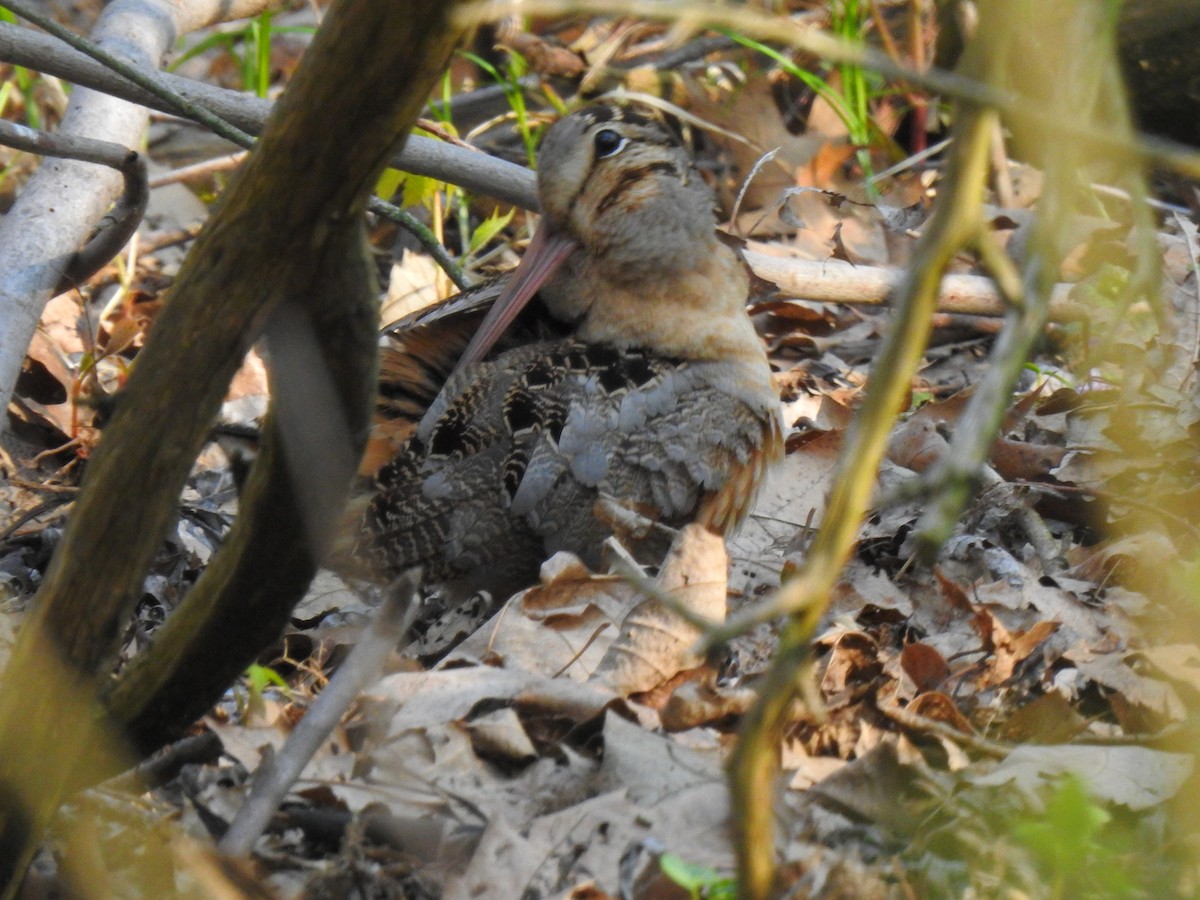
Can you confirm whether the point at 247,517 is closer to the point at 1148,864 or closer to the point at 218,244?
the point at 218,244

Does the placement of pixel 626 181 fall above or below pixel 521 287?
above

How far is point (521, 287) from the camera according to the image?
3799mm

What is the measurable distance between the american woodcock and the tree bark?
4.77ft

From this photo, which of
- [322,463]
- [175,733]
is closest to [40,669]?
[175,733]

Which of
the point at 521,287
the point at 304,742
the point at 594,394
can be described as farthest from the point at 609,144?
the point at 304,742

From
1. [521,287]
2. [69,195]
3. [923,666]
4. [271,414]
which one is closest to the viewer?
[271,414]

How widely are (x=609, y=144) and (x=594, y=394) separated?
2.48 ft

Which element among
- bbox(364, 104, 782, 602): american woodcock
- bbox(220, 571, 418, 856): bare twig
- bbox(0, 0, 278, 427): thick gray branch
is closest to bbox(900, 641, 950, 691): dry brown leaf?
bbox(364, 104, 782, 602): american woodcock

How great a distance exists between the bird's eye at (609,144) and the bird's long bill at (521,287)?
0.26 meters

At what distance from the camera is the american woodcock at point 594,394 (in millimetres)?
3512

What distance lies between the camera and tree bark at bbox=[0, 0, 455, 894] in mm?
1772

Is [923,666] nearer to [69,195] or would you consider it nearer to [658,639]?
[658,639]

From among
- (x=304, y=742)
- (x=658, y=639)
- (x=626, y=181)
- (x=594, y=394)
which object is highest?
(x=626, y=181)

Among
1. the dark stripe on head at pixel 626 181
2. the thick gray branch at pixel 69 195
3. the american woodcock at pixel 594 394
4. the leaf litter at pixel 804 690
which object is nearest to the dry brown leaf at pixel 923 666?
the leaf litter at pixel 804 690
